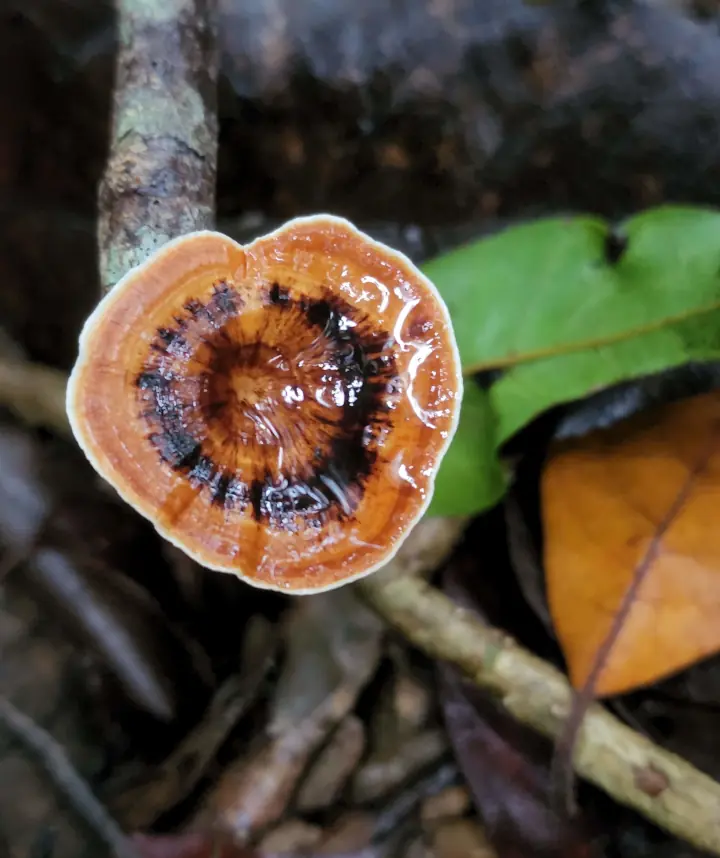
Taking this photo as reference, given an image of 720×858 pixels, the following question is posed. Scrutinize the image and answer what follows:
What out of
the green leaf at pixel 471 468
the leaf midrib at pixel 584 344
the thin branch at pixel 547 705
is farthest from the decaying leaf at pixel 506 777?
the leaf midrib at pixel 584 344

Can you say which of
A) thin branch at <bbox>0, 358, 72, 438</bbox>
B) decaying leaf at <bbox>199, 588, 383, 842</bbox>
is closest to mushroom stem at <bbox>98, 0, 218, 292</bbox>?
thin branch at <bbox>0, 358, 72, 438</bbox>

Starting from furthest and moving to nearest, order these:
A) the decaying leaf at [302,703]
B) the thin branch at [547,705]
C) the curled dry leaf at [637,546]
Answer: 1. the decaying leaf at [302,703]
2. the curled dry leaf at [637,546]
3. the thin branch at [547,705]

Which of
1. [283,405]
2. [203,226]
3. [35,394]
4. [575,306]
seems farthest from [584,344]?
[35,394]

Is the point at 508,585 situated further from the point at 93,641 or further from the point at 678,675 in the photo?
the point at 93,641

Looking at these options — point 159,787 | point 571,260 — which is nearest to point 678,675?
point 571,260

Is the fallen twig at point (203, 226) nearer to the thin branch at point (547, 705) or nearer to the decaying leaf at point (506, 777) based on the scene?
the thin branch at point (547, 705)

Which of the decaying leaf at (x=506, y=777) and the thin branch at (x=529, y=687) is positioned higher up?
the thin branch at (x=529, y=687)

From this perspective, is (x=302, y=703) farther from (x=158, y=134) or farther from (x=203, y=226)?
(x=158, y=134)
